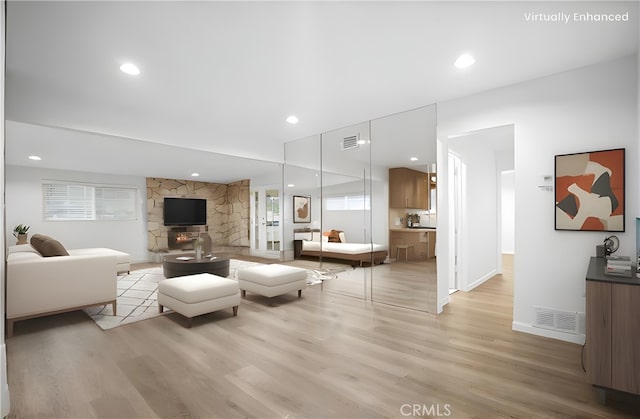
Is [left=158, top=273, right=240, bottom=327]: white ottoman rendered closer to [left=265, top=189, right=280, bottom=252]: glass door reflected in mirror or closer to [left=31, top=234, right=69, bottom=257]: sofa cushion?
[left=31, top=234, right=69, bottom=257]: sofa cushion

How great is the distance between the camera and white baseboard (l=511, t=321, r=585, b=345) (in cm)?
270

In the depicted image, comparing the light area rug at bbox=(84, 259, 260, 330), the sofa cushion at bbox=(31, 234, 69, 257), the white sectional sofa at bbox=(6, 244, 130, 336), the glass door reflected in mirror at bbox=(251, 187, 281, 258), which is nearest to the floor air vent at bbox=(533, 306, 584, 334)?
the light area rug at bbox=(84, 259, 260, 330)

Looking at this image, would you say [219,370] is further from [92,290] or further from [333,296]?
[333,296]

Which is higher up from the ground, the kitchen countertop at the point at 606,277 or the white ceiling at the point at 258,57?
the white ceiling at the point at 258,57

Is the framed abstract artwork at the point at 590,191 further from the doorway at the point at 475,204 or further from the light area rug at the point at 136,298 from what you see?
the light area rug at the point at 136,298

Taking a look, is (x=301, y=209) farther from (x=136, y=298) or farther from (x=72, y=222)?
(x=72, y=222)

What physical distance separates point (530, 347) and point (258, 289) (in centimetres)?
303

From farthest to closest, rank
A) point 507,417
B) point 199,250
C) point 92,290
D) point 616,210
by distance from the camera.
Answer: point 199,250 → point 92,290 → point 616,210 → point 507,417

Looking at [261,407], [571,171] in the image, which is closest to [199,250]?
[261,407]

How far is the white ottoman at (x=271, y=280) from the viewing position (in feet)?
12.7

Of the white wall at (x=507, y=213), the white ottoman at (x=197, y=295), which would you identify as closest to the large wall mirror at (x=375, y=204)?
the white ottoman at (x=197, y=295)

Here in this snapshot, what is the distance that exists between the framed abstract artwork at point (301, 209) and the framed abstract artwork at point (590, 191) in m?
3.52

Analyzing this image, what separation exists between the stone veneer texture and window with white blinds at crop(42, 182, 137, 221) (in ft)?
1.87

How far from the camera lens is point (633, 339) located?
1.73m
